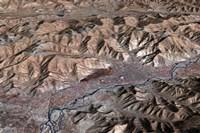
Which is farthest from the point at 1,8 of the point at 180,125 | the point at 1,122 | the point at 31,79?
the point at 180,125

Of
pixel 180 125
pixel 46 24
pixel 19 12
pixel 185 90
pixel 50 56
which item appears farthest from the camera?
pixel 19 12

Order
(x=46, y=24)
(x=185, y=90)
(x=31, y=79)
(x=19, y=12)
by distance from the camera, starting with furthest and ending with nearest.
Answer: (x=19, y=12)
(x=46, y=24)
(x=31, y=79)
(x=185, y=90)

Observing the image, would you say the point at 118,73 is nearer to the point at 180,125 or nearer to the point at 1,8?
the point at 180,125

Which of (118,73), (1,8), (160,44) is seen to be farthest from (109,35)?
(1,8)

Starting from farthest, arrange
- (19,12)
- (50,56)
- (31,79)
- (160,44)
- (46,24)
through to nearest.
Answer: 1. (19,12)
2. (46,24)
3. (160,44)
4. (50,56)
5. (31,79)

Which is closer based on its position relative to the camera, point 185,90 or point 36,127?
point 36,127

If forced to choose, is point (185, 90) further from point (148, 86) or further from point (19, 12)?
point (19, 12)
